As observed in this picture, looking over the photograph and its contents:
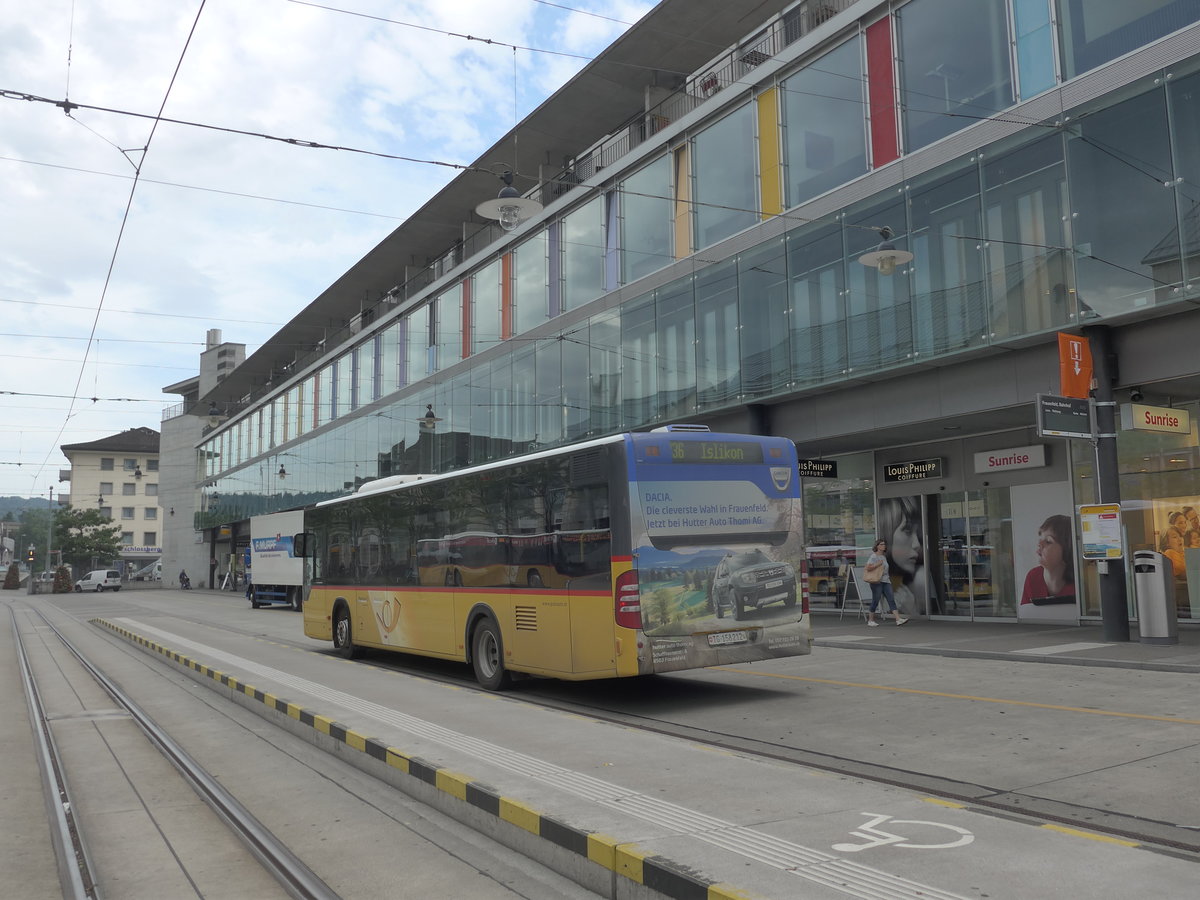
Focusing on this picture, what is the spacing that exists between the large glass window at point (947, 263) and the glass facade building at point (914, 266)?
1.6 inches

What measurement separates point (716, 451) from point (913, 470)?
12.8 meters

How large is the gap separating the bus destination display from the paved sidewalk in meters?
5.63

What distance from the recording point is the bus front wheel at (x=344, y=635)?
16737 millimetres

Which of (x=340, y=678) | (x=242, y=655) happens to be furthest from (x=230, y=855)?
(x=242, y=655)

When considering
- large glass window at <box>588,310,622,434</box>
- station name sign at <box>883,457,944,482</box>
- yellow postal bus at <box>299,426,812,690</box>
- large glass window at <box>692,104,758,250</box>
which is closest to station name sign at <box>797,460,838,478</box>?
station name sign at <box>883,457,944,482</box>

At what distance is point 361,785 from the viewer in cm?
738

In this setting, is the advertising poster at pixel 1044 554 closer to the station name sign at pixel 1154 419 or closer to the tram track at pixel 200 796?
the station name sign at pixel 1154 419

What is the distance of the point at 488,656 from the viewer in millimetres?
12250

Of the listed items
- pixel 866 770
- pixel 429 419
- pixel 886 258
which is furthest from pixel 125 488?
pixel 866 770

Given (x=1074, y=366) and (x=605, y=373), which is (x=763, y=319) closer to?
(x=605, y=373)

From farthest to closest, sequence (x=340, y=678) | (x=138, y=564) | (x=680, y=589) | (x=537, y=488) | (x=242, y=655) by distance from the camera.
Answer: (x=138, y=564) < (x=242, y=655) < (x=340, y=678) < (x=537, y=488) < (x=680, y=589)

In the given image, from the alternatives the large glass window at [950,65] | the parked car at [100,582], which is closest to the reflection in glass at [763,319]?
the large glass window at [950,65]

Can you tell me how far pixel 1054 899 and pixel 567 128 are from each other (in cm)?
2876

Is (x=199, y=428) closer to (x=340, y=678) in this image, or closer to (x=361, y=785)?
(x=340, y=678)
